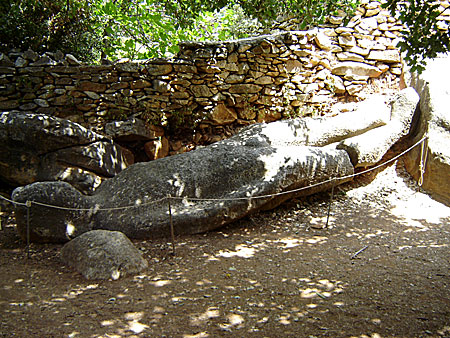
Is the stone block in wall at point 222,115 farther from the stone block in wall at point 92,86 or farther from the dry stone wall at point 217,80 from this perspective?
the stone block in wall at point 92,86

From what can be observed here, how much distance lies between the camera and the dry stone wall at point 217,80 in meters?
5.95

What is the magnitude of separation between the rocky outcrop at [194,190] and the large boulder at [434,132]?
3.88 feet

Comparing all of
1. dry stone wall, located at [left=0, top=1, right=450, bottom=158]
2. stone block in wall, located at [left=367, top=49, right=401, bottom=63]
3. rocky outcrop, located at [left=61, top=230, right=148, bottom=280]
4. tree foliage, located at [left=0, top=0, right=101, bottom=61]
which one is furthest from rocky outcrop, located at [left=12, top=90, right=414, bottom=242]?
tree foliage, located at [left=0, top=0, right=101, bottom=61]

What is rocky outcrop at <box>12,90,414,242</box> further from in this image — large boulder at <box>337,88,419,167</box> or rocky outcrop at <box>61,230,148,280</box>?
rocky outcrop at <box>61,230,148,280</box>

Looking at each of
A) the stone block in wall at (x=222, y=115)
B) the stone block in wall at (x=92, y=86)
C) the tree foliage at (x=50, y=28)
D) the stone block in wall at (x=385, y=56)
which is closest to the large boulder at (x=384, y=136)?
the stone block in wall at (x=385, y=56)

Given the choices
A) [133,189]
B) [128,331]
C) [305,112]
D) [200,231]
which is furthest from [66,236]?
Answer: [305,112]

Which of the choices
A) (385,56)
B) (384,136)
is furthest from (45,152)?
(385,56)

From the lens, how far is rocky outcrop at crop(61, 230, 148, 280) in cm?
321

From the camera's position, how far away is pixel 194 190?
14.5 feet

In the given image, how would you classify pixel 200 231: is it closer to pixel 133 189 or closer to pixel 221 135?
pixel 133 189

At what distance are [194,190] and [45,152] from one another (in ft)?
7.12

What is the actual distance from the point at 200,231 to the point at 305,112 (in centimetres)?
367

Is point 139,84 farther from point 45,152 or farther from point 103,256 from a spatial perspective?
point 103,256

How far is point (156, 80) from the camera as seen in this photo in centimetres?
616
